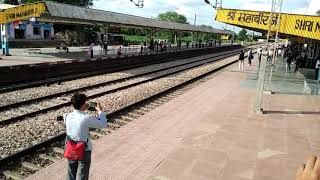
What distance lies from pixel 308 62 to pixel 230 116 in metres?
24.8

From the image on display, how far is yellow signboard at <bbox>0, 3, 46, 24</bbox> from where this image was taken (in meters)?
25.4

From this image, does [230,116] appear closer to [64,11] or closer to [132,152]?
A: [132,152]

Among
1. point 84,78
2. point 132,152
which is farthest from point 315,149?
point 84,78

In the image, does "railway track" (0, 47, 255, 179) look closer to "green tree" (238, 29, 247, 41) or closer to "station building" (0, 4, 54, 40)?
"station building" (0, 4, 54, 40)

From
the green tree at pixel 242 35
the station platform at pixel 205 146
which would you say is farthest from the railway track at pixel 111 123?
the green tree at pixel 242 35

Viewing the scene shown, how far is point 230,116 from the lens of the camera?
38.2 feet

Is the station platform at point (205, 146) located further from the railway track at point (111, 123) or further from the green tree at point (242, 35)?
the green tree at point (242, 35)

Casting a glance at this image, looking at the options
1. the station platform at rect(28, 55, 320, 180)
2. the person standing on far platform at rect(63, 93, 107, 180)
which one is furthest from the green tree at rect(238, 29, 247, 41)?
the person standing on far platform at rect(63, 93, 107, 180)

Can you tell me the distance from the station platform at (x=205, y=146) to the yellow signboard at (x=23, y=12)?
16.4 m

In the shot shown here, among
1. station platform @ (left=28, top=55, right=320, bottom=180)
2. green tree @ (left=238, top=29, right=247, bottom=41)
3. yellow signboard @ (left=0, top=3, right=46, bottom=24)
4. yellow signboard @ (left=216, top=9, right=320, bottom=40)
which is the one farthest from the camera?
green tree @ (left=238, top=29, right=247, bottom=41)

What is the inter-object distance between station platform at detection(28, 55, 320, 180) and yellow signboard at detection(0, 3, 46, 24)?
16.4m

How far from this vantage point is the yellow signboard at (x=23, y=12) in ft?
83.5

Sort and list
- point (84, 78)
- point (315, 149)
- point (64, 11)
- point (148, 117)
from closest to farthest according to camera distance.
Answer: point (315, 149)
point (148, 117)
point (84, 78)
point (64, 11)

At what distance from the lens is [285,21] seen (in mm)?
16484
